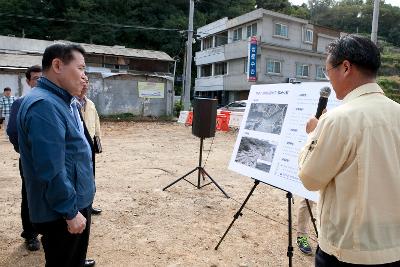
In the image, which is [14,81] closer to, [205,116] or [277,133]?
[205,116]

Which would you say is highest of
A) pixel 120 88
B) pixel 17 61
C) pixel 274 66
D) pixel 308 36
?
pixel 308 36

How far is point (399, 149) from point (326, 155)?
344 millimetres

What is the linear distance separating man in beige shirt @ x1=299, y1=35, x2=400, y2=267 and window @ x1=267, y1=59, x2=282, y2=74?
92.9 feet

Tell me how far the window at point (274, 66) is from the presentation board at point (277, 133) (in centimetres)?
2624

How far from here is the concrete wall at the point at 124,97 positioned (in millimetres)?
18625

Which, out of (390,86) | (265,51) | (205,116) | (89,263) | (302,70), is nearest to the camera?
(89,263)

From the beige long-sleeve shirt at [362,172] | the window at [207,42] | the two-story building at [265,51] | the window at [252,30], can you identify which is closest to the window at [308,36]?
the two-story building at [265,51]

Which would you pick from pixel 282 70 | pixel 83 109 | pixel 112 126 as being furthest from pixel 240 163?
pixel 282 70

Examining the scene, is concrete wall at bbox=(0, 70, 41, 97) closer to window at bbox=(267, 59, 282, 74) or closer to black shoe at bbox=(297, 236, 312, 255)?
black shoe at bbox=(297, 236, 312, 255)

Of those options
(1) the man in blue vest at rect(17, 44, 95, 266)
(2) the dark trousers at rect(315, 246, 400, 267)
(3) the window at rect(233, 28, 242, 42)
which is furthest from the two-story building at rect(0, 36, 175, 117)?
(2) the dark trousers at rect(315, 246, 400, 267)

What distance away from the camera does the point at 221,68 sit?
34812 mm

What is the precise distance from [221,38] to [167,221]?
108 ft

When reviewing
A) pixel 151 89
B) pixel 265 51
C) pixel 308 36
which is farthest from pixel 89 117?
pixel 308 36

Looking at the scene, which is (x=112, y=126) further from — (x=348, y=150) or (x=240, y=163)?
(x=348, y=150)
